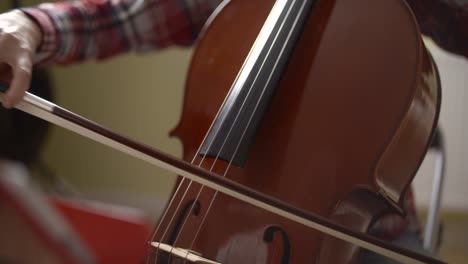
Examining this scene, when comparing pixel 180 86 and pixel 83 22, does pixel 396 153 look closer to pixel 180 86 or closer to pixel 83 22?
pixel 83 22

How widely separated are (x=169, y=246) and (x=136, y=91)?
4.23 feet

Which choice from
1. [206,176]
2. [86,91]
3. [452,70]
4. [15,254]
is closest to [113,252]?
[15,254]

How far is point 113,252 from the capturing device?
1095 mm

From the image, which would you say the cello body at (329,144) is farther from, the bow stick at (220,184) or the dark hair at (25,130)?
the dark hair at (25,130)

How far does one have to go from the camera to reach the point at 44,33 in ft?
2.10

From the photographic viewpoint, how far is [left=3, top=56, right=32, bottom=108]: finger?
46 centimetres

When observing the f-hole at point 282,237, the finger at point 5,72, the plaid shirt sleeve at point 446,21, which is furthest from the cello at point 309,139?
the finger at point 5,72

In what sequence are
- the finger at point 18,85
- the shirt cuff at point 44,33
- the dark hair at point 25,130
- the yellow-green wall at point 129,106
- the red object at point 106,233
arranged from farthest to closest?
the yellow-green wall at point 129,106 < the dark hair at point 25,130 < the red object at point 106,233 < the shirt cuff at point 44,33 < the finger at point 18,85

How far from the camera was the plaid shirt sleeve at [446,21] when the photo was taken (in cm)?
67

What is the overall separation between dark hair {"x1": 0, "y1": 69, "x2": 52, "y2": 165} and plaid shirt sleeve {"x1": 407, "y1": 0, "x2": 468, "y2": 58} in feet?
3.56

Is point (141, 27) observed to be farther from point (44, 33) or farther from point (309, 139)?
point (309, 139)

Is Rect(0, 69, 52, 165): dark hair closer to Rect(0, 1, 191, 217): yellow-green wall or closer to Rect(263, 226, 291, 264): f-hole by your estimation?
Rect(0, 1, 191, 217): yellow-green wall

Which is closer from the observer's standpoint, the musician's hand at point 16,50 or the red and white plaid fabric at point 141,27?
the musician's hand at point 16,50

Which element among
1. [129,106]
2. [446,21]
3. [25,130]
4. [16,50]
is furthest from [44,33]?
[129,106]
